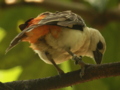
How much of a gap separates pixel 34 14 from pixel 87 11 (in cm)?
62

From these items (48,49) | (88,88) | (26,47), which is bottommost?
(88,88)

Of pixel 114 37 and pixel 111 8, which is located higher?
pixel 111 8

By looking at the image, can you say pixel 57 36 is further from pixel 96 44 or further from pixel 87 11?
pixel 87 11

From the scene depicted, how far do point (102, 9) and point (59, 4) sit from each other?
1.27ft

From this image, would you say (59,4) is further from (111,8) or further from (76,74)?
(76,74)

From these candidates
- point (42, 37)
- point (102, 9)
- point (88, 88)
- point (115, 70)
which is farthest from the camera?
point (88, 88)

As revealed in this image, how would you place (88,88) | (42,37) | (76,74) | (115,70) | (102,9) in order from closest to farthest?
(115,70) < (76,74) < (42,37) < (102,9) < (88,88)

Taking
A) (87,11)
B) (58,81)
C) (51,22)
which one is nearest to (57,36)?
(51,22)

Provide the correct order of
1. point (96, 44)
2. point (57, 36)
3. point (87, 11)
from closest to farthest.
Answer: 1. point (57, 36)
2. point (96, 44)
3. point (87, 11)

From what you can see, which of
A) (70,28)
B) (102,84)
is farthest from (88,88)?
(70,28)

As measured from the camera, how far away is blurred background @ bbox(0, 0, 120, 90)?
10.3ft

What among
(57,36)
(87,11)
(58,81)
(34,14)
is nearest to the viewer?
(58,81)

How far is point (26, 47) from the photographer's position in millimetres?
3574

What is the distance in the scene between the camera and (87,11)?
3.15m
